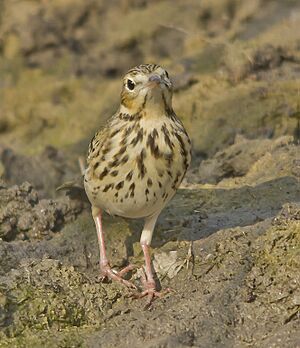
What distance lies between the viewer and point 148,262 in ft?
21.0

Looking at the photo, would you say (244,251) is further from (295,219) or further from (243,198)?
(243,198)

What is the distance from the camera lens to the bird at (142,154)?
6113 mm

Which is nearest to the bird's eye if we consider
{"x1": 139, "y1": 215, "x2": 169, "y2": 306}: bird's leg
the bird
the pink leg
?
the bird

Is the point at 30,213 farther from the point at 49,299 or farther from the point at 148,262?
the point at 49,299

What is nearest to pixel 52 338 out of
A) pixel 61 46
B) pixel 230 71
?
pixel 230 71

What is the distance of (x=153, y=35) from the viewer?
469 inches

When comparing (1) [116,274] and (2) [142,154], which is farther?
(1) [116,274]

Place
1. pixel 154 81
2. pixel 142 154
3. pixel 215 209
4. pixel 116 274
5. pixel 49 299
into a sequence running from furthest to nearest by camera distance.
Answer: pixel 215 209 < pixel 116 274 < pixel 142 154 < pixel 154 81 < pixel 49 299

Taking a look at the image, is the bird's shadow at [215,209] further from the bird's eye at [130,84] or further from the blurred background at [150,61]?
the blurred background at [150,61]

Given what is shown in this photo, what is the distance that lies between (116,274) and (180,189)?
152 cm

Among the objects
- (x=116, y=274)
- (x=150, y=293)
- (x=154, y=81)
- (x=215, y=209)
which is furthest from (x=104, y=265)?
(x=154, y=81)

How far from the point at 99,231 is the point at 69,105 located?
176 inches

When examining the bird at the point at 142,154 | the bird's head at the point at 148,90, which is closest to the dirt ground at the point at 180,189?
the bird at the point at 142,154

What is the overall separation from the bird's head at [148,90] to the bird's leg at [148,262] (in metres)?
0.82
